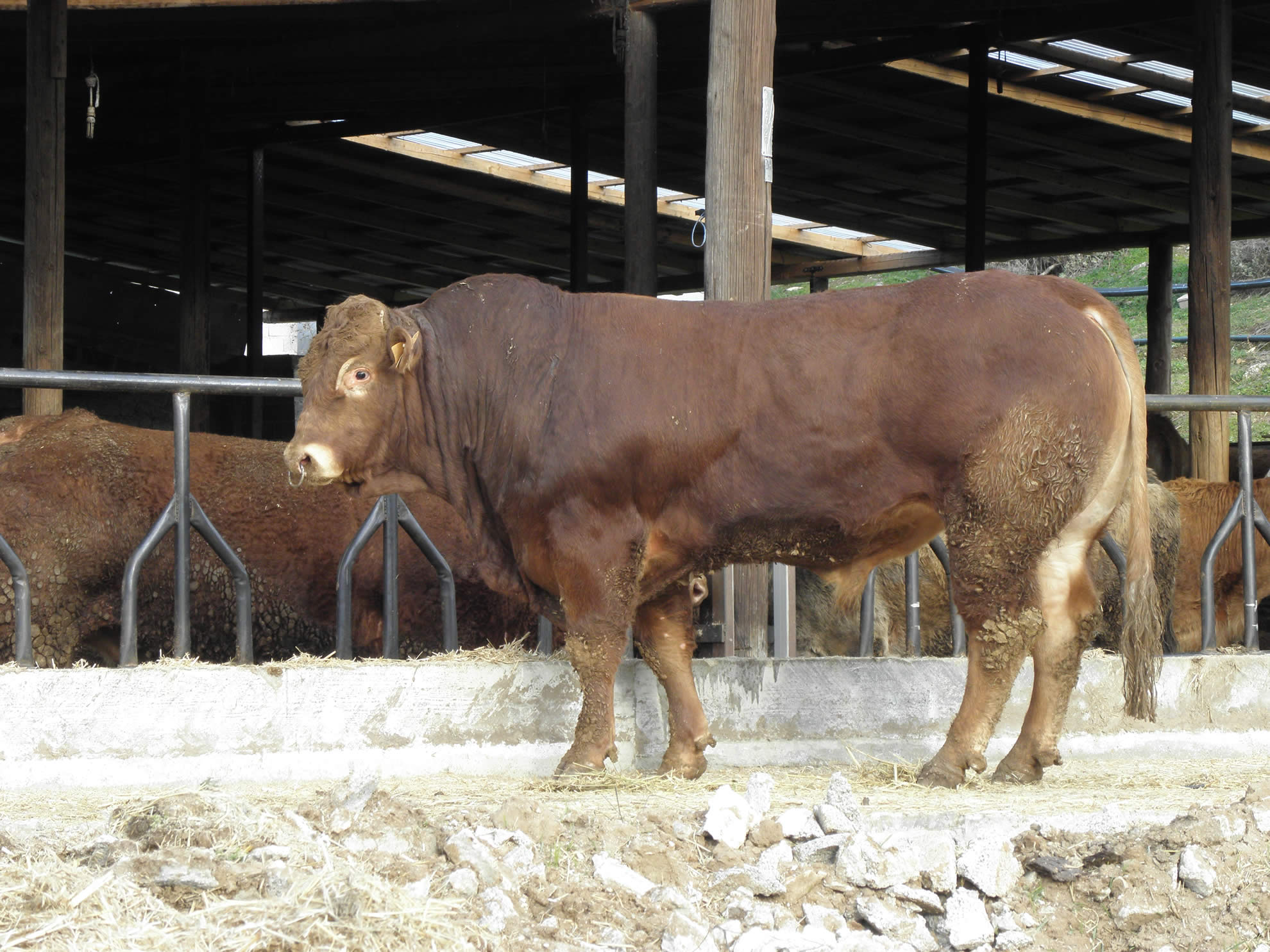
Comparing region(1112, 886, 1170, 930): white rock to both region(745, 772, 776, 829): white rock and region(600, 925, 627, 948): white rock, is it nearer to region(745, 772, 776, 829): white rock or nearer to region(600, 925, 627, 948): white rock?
region(745, 772, 776, 829): white rock

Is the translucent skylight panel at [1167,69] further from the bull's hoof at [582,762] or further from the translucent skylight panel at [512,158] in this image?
the bull's hoof at [582,762]

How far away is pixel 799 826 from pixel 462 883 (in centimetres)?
93

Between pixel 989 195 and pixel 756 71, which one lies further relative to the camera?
pixel 989 195

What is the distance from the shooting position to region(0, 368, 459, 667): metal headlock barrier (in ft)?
16.7

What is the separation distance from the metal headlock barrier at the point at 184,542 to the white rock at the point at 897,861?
2263mm

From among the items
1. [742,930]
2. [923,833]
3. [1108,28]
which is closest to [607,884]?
[742,930]

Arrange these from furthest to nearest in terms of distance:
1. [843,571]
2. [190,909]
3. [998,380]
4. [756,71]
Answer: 1. [756,71]
2. [843,571]
3. [998,380]
4. [190,909]

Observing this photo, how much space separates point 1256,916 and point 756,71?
11.5 ft

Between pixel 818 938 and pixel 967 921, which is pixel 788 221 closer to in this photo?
pixel 967 921

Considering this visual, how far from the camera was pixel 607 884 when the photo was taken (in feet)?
11.7

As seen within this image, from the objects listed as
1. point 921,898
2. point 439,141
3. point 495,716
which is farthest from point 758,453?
point 439,141

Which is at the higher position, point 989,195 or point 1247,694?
point 989,195

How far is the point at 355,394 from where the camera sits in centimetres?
474

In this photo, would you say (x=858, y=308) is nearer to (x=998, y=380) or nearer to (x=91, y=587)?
(x=998, y=380)
